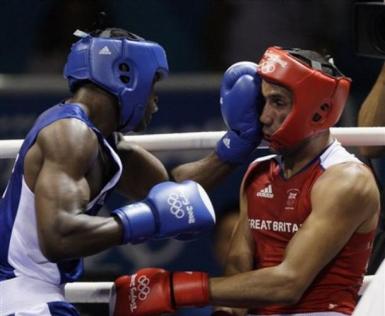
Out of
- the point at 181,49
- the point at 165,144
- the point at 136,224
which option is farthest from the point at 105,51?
the point at 181,49

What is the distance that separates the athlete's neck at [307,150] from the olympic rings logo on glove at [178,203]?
36 centimetres

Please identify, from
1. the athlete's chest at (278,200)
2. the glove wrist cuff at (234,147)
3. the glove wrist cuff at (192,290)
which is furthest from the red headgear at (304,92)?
the glove wrist cuff at (192,290)

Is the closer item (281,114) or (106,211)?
(281,114)

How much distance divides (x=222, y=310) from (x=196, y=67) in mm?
1938

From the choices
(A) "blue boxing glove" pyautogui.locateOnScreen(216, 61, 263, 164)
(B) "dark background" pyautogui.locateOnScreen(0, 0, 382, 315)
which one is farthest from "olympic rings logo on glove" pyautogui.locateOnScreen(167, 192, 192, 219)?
(B) "dark background" pyautogui.locateOnScreen(0, 0, 382, 315)

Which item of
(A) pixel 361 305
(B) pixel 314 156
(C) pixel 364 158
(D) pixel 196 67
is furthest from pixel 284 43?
(A) pixel 361 305

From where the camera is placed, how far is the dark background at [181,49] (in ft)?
15.6

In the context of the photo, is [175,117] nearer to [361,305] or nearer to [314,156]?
[314,156]

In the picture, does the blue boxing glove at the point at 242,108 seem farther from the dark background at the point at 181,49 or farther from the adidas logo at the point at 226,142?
the dark background at the point at 181,49

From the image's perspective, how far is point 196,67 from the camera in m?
5.01

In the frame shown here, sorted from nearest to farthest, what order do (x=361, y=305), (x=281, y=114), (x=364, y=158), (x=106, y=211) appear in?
(x=361, y=305) → (x=281, y=114) → (x=364, y=158) → (x=106, y=211)

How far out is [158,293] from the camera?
302cm

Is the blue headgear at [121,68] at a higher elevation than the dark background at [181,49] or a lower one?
higher

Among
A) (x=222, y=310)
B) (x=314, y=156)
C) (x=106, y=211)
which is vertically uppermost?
(x=314, y=156)
